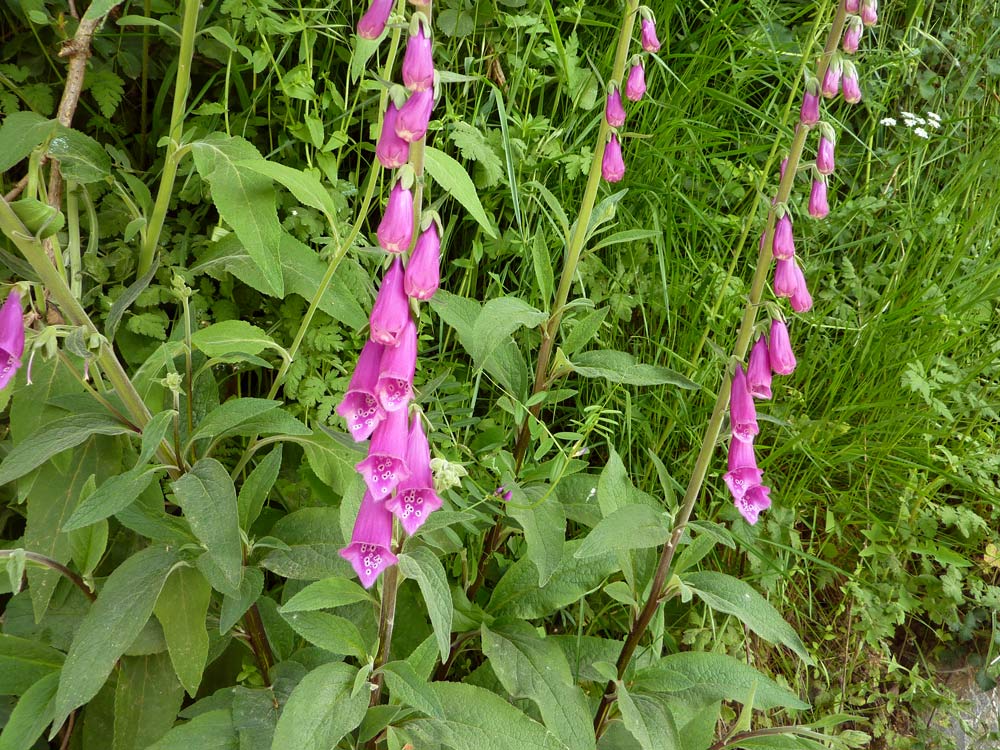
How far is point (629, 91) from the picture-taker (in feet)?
7.33

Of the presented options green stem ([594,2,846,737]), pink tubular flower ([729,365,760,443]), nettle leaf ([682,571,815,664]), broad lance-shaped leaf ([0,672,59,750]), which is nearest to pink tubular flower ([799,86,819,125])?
green stem ([594,2,846,737])

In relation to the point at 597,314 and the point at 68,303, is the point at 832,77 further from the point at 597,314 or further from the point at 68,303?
the point at 68,303

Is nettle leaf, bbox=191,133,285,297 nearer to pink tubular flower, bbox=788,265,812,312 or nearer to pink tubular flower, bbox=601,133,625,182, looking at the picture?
pink tubular flower, bbox=601,133,625,182

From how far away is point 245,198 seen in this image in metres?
1.92

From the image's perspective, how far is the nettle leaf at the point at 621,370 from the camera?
2088 millimetres

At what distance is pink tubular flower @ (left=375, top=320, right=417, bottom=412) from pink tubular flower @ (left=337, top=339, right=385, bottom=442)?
3cm

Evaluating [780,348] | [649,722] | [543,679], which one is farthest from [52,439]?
[780,348]

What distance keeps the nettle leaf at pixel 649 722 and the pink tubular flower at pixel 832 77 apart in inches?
57.8

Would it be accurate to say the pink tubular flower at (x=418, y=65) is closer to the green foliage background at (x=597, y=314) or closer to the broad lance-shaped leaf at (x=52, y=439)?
the green foliage background at (x=597, y=314)

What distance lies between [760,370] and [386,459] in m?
0.92

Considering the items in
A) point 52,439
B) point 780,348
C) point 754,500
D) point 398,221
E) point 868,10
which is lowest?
point 754,500

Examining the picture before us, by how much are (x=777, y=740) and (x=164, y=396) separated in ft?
5.75

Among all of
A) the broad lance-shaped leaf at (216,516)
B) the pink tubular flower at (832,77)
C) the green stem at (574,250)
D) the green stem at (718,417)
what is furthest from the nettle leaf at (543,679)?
the pink tubular flower at (832,77)

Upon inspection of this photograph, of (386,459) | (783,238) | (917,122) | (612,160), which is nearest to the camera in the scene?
(386,459)
